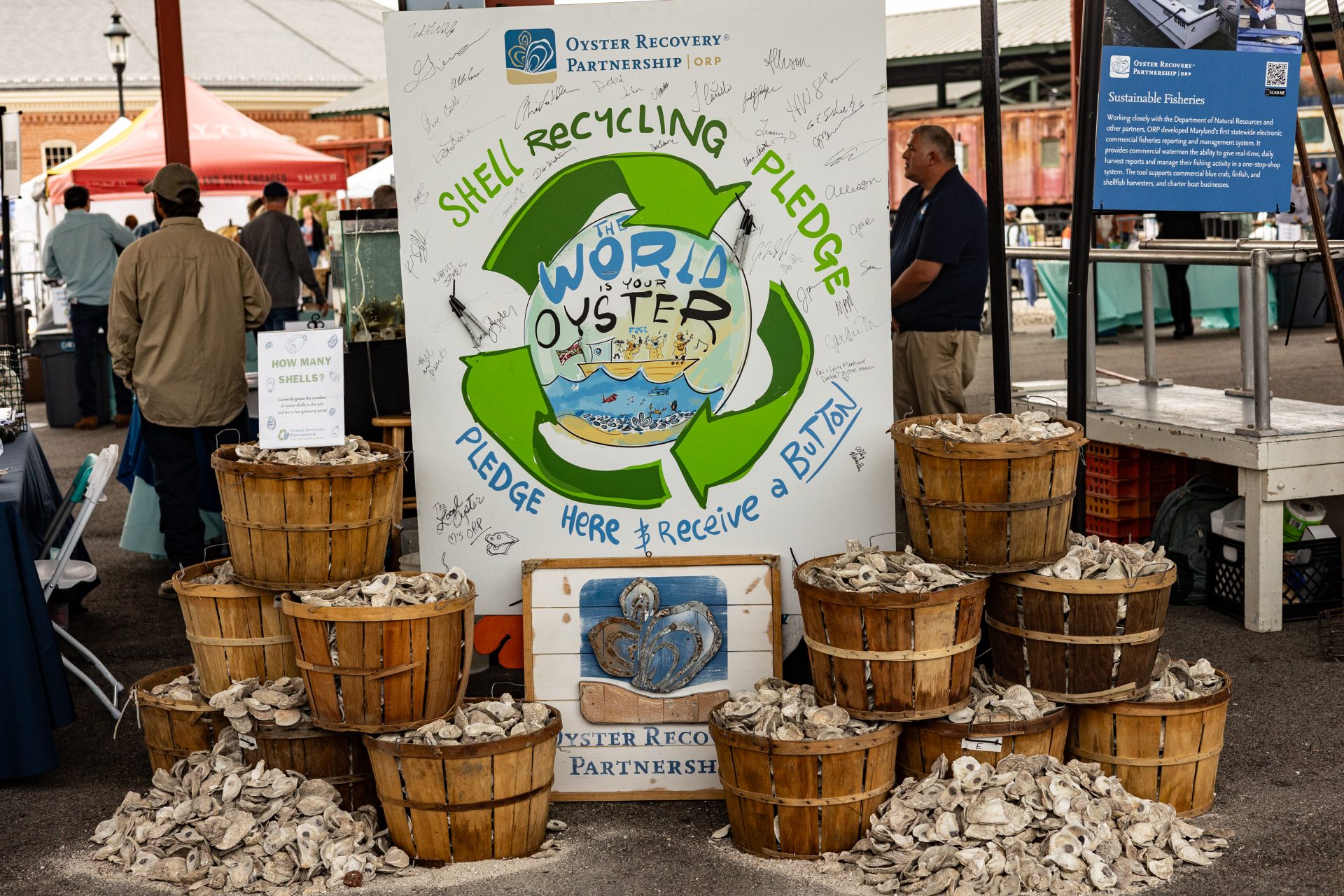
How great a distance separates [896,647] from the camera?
3811 mm

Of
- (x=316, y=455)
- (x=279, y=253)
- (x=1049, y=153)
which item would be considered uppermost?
(x=1049, y=153)

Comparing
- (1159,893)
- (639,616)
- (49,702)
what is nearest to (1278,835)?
(1159,893)

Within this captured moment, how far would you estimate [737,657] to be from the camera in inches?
173

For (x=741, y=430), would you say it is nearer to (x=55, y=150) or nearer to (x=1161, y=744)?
(x=1161, y=744)

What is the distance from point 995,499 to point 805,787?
1012 mm

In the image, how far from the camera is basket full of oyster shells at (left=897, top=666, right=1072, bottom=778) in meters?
3.93

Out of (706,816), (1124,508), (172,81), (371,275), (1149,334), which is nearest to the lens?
(706,816)

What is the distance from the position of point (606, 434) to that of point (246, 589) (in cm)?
126

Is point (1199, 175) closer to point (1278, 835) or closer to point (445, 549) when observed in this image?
point (1278, 835)

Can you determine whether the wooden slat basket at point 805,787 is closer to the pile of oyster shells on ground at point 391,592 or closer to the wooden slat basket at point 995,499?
the wooden slat basket at point 995,499

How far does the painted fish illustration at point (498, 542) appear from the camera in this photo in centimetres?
459

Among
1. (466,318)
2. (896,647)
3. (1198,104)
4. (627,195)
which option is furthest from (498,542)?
(1198,104)

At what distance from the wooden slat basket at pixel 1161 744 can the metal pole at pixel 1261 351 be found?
202cm

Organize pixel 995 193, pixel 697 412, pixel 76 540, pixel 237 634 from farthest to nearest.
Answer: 1. pixel 76 540
2. pixel 995 193
3. pixel 697 412
4. pixel 237 634
